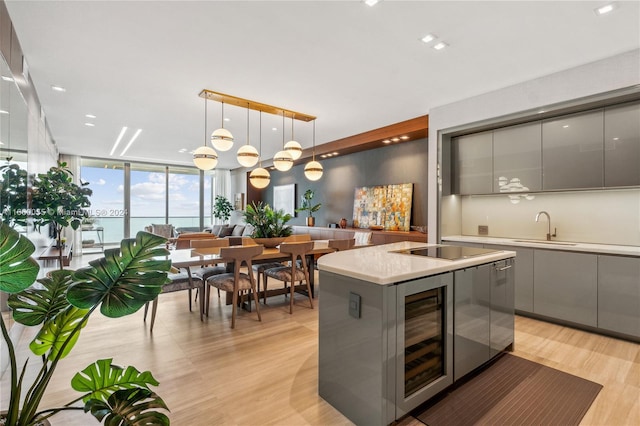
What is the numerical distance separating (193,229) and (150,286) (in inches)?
406

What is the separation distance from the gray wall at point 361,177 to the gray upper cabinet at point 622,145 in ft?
8.35

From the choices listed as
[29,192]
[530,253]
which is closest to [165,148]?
[29,192]

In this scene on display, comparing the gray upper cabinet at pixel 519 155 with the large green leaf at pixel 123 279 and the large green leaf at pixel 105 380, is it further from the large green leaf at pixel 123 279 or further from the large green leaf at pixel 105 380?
the large green leaf at pixel 105 380

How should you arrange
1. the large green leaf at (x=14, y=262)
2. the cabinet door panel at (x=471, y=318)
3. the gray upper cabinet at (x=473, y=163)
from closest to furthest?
the large green leaf at (x=14, y=262) → the cabinet door panel at (x=471, y=318) → the gray upper cabinet at (x=473, y=163)

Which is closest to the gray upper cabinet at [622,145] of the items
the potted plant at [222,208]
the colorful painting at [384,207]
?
the colorful painting at [384,207]

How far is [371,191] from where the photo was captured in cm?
654

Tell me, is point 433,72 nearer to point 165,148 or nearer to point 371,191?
point 371,191

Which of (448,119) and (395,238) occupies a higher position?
(448,119)

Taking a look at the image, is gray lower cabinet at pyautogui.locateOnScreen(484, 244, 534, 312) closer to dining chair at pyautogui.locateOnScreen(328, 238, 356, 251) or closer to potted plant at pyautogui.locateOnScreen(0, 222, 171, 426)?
dining chair at pyautogui.locateOnScreen(328, 238, 356, 251)

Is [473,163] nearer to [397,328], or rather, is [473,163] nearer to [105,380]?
[397,328]

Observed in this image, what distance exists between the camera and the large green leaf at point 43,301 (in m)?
1.22

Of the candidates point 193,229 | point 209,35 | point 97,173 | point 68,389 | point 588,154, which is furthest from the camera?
point 193,229

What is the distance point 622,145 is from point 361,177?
4286mm

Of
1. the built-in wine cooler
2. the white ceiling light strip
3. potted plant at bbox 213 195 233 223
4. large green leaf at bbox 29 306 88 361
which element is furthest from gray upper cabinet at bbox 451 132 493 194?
potted plant at bbox 213 195 233 223
